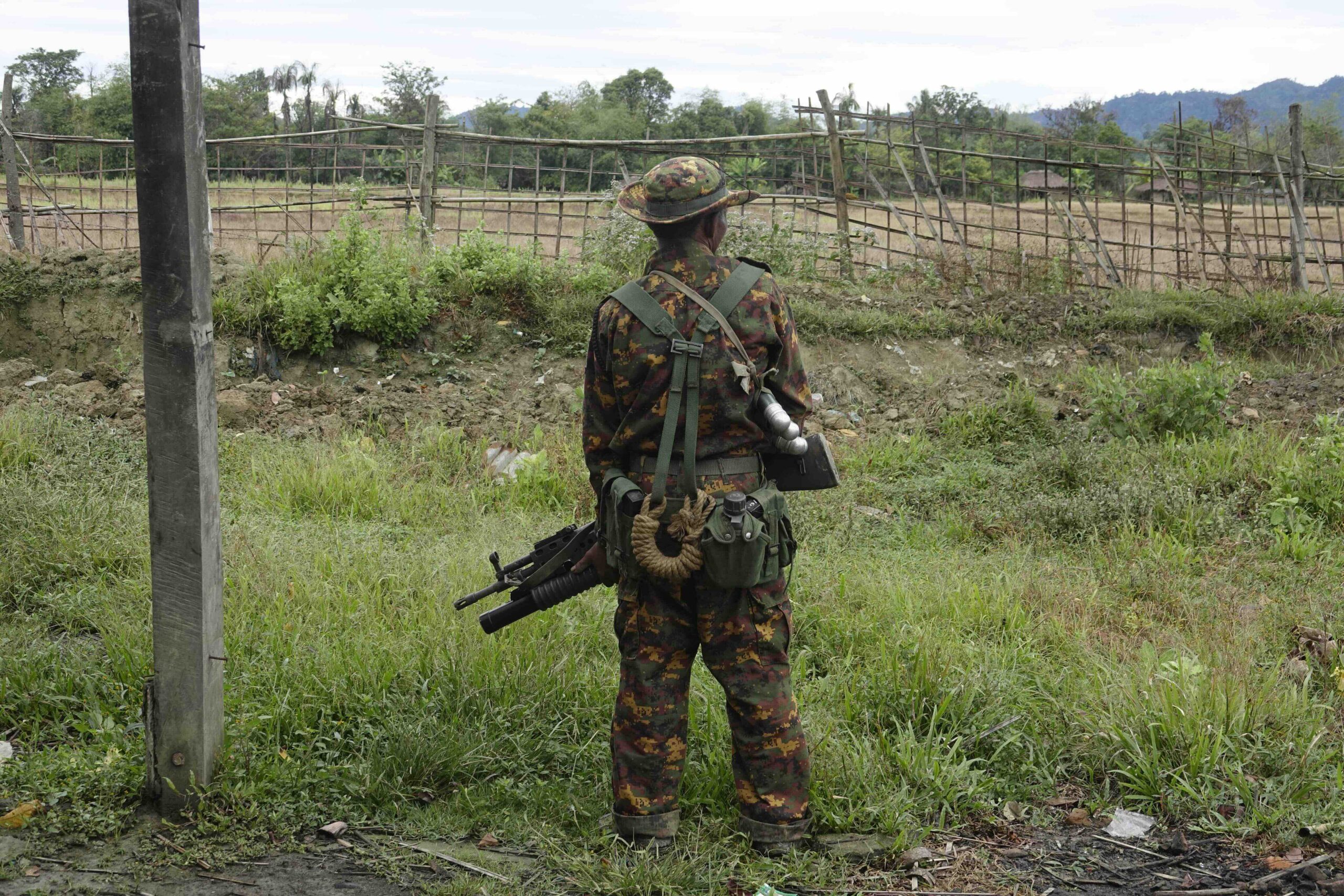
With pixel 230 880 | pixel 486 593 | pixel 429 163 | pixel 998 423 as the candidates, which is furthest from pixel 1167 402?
pixel 429 163

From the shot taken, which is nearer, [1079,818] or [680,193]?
[680,193]

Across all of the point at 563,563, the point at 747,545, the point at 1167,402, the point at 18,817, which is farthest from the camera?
the point at 1167,402

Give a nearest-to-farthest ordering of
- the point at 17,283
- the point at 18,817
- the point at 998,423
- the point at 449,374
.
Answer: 1. the point at 18,817
2. the point at 998,423
3. the point at 449,374
4. the point at 17,283

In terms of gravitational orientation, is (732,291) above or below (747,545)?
above

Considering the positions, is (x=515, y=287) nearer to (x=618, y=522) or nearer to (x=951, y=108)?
(x=618, y=522)

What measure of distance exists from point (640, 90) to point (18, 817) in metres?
37.4

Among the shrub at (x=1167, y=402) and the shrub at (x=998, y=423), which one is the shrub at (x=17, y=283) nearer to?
the shrub at (x=998, y=423)

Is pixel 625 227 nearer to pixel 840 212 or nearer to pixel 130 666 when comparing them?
pixel 840 212

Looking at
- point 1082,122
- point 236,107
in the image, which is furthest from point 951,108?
point 236,107

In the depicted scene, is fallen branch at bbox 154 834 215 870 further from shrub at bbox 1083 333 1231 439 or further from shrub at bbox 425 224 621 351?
shrub at bbox 425 224 621 351

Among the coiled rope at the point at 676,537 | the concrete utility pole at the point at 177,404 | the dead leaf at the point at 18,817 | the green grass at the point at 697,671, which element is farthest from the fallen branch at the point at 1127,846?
the dead leaf at the point at 18,817

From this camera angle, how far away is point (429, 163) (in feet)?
35.8

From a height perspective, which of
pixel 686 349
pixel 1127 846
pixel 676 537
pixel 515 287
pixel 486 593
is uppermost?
pixel 515 287

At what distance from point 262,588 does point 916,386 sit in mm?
5906
